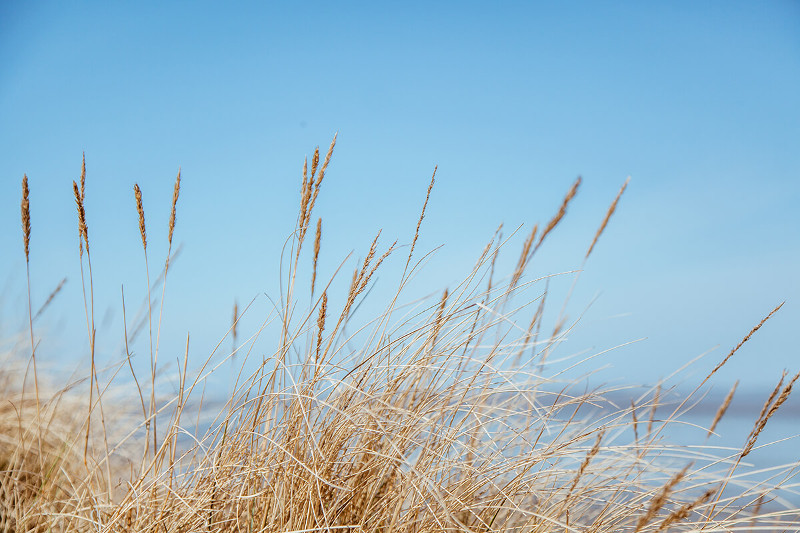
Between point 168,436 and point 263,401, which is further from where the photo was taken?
point 263,401

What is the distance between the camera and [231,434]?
1.49 m

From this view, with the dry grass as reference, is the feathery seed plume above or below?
above

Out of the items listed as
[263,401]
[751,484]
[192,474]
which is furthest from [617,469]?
[192,474]

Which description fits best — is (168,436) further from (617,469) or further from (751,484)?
(751,484)

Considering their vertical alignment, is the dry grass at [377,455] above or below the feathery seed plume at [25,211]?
below

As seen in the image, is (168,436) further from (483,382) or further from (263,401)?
(483,382)

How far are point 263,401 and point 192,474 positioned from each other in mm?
284

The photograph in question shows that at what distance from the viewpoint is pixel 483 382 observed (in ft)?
5.00

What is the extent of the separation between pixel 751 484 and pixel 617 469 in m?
0.32

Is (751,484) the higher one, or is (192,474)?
(751,484)

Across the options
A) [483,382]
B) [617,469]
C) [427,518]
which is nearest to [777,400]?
[617,469]

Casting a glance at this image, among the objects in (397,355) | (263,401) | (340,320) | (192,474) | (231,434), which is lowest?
(192,474)

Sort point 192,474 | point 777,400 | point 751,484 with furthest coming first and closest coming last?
point 192,474 → point 751,484 → point 777,400

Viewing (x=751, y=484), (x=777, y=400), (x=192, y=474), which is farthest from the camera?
(x=192, y=474)
